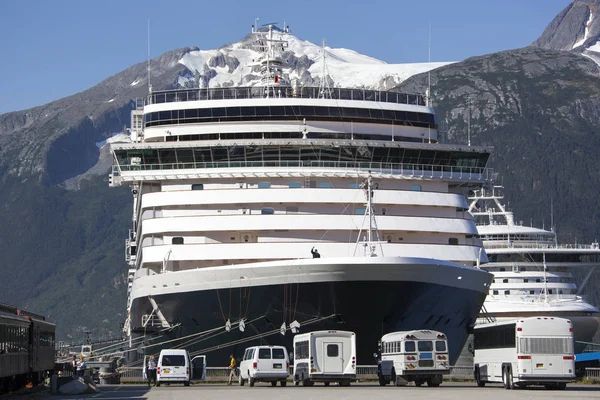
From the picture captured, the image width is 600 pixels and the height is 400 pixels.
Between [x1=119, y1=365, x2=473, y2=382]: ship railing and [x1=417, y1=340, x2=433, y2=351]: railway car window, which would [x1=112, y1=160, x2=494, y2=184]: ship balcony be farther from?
[x1=417, y1=340, x2=433, y2=351]: railway car window

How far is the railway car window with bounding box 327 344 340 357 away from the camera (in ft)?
137

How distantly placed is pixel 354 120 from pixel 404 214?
6.36 meters

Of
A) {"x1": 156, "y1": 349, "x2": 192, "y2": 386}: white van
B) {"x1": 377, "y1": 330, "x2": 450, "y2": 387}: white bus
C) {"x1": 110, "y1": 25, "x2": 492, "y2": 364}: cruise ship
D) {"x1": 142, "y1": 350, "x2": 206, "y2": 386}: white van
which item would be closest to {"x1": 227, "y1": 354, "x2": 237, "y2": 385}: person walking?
{"x1": 110, "y1": 25, "x2": 492, "y2": 364}: cruise ship

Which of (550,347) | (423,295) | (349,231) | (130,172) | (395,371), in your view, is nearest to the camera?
(550,347)

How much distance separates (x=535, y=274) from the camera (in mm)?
97500

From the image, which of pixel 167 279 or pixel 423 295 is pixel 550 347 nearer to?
pixel 423 295

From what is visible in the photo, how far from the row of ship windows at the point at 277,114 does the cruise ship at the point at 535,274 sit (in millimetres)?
39142

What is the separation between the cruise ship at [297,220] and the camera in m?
46.7

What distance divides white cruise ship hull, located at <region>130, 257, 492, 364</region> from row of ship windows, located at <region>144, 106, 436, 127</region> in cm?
935

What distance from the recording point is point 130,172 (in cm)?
5359

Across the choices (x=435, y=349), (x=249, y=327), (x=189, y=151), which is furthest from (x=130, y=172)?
(x=435, y=349)

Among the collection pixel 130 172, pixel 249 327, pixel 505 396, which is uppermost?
pixel 130 172

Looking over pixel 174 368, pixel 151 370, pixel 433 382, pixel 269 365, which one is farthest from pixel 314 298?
pixel 151 370

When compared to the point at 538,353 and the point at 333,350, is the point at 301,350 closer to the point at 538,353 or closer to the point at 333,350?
the point at 333,350
